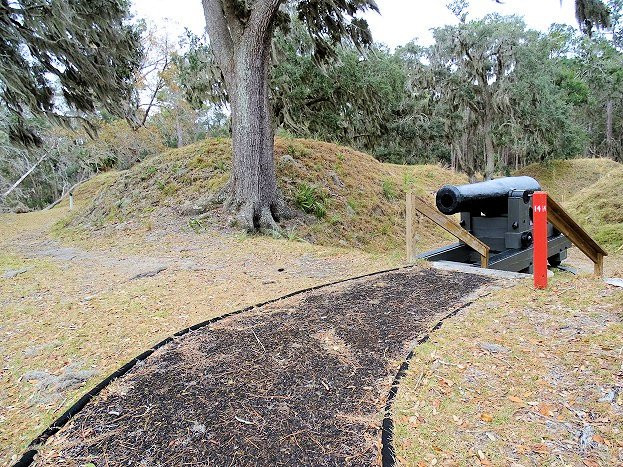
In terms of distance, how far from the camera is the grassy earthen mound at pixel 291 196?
7.74 metres

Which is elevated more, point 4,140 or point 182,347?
point 4,140

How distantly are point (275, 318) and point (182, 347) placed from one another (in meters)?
0.77

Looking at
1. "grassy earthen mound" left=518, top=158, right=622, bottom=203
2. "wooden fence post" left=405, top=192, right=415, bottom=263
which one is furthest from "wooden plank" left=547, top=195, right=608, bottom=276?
"grassy earthen mound" left=518, top=158, right=622, bottom=203

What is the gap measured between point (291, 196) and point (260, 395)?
628 centimetres

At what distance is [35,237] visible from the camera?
29.9 feet

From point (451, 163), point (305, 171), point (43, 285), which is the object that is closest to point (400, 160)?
point (451, 163)

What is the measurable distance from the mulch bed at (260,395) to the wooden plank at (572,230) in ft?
7.79

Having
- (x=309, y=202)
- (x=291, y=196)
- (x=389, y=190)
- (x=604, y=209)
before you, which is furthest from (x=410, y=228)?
(x=604, y=209)

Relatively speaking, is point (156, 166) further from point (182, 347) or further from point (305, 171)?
point (182, 347)

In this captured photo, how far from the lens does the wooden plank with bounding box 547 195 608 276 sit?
4.88 m

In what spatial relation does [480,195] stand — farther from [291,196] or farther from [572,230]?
[291,196]

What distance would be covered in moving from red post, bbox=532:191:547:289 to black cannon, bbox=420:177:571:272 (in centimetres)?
134

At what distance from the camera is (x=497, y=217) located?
5.62 metres

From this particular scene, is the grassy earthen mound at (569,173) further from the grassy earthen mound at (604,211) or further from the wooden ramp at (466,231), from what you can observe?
the wooden ramp at (466,231)
